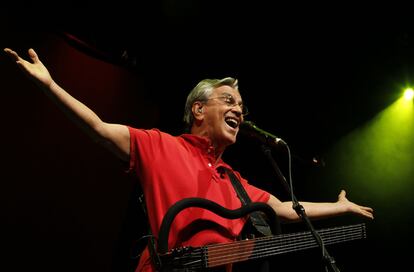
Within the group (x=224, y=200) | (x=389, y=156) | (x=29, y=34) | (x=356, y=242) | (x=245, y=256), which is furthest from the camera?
(x=389, y=156)

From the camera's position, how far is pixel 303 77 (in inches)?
165

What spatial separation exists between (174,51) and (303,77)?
168cm

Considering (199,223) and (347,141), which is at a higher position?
(347,141)

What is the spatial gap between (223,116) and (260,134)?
324mm

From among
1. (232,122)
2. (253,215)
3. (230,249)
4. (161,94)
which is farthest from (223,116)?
(161,94)

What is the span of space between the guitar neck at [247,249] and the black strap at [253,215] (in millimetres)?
157

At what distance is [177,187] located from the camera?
177 cm

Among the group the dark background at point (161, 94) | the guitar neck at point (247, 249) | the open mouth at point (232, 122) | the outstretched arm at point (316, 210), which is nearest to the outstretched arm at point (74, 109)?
the guitar neck at point (247, 249)

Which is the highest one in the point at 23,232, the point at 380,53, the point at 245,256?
the point at 380,53

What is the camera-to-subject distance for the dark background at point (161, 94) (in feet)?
9.37

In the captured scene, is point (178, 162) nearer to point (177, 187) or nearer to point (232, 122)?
point (177, 187)

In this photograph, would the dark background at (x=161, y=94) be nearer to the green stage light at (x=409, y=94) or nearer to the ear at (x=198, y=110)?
the green stage light at (x=409, y=94)

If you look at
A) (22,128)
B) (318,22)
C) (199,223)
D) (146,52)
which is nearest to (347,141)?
(318,22)

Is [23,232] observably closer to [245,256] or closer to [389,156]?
[245,256]
